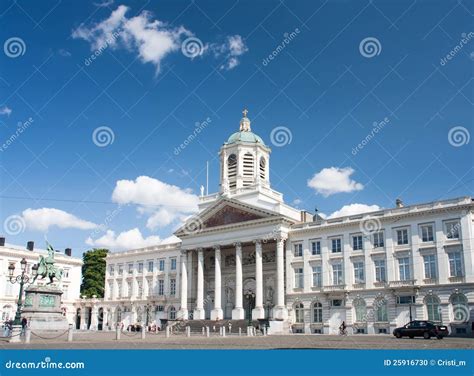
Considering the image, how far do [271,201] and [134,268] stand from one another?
2644cm

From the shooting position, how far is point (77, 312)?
82812 millimetres

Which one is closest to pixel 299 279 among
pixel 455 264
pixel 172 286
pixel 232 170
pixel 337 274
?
pixel 337 274

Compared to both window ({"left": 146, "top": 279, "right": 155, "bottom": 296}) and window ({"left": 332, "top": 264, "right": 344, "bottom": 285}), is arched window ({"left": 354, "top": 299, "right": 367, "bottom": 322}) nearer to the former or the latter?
window ({"left": 332, "top": 264, "right": 344, "bottom": 285})

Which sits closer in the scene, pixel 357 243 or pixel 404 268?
pixel 404 268

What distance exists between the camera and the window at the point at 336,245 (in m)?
55.1

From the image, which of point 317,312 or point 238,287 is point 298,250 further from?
point 238,287

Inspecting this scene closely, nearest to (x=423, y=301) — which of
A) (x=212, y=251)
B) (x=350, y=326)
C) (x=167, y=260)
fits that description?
(x=350, y=326)

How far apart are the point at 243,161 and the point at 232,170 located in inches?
81.8

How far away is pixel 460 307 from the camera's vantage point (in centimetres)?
4562

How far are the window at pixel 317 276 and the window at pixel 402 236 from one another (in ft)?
30.3

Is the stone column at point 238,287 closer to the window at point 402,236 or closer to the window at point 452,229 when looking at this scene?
the window at point 402,236

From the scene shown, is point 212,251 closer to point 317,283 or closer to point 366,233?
point 317,283

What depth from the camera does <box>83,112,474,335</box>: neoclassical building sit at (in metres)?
47.5

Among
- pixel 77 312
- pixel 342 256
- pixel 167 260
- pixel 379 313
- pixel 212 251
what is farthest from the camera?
pixel 77 312
